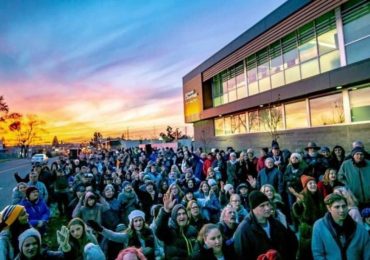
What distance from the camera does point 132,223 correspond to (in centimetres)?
470

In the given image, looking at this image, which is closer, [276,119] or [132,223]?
[132,223]

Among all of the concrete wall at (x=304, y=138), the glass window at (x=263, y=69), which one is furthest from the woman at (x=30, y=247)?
the glass window at (x=263, y=69)

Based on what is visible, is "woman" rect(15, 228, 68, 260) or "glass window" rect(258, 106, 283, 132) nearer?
"woman" rect(15, 228, 68, 260)

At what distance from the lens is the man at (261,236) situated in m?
3.26

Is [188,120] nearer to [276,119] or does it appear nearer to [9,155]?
[276,119]

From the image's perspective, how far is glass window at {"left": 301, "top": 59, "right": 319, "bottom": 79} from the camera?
48.5 ft

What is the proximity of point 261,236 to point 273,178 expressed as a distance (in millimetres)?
4387

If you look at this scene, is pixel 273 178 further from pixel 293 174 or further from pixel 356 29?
pixel 356 29

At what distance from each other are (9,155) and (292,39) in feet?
288

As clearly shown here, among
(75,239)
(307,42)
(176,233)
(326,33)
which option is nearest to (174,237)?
(176,233)

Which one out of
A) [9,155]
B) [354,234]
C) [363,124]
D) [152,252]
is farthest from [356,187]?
[9,155]

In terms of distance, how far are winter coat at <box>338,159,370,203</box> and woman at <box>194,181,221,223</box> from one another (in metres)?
2.70

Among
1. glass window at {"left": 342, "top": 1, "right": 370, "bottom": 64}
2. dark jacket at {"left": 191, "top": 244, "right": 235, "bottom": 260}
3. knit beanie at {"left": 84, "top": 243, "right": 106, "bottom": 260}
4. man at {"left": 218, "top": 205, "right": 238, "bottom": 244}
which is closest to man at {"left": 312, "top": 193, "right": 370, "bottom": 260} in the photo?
dark jacket at {"left": 191, "top": 244, "right": 235, "bottom": 260}

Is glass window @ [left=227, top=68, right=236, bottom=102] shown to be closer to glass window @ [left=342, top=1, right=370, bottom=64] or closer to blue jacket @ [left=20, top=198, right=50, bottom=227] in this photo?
glass window @ [left=342, top=1, right=370, bottom=64]
